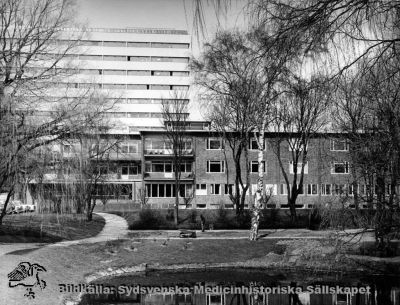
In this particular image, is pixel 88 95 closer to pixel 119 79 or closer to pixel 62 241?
pixel 62 241

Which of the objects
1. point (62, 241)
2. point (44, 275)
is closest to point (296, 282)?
point (44, 275)

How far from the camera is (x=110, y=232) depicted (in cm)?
3434

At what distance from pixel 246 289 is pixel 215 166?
33850mm

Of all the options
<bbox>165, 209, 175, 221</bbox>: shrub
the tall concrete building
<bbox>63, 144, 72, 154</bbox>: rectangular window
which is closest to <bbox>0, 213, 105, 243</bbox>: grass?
<bbox>63, 144, 72, 154</bbox>: rectangular window

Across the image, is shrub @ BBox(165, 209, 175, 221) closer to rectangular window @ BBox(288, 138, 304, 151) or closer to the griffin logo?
rectangular window @ BBox(288, 138, 304, 151)

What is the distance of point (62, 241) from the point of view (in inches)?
1064

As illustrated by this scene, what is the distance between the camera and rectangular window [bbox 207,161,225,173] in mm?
52312

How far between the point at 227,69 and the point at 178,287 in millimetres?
14576

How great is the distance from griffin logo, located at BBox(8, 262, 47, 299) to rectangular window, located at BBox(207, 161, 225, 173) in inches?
1382

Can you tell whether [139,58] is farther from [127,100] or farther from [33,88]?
[33,88]

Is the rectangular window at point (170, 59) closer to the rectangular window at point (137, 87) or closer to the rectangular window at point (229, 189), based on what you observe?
the rectangular window at point (137, 87)

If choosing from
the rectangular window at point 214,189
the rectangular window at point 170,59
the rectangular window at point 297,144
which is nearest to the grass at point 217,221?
the rectangular window at point 297,144

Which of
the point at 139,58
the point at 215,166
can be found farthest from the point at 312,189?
the point at 139,58

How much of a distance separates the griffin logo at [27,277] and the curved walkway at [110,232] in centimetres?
703
